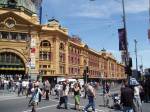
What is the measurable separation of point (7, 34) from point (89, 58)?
4195 cm

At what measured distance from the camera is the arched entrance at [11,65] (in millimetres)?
74438

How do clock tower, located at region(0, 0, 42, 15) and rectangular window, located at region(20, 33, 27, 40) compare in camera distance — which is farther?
clock tower, located at region(0, 0, 42, 15)

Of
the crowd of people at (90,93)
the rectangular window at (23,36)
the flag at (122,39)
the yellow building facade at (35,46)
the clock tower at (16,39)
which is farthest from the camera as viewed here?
the rectangular window at (23,36)

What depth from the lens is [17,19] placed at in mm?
78250

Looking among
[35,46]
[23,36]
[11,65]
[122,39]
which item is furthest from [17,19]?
[122,39]

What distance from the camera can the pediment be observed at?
76875 mm

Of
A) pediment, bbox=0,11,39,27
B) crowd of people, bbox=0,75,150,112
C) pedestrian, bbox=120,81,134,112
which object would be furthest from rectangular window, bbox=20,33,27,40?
pedestrian, bbox=120,81,134,112

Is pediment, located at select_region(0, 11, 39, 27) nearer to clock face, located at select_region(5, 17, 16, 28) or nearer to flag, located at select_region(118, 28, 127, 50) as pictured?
clock face, located at select_region(5, 17, 16, 28)

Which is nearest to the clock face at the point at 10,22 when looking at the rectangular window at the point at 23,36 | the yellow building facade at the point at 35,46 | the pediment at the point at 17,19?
the yellow building facade at the point at 35,46

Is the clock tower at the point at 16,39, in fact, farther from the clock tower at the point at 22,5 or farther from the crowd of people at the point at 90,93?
the crowd of people at the point at 90,93

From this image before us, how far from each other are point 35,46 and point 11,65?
8.98 meters

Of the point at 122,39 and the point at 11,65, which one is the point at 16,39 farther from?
the point at 122,39

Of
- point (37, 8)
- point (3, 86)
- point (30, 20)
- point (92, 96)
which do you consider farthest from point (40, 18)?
point (92, 96)

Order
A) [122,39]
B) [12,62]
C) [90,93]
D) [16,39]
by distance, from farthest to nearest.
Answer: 1. [16,39]
2. [12,62]
3. [122,39]
4. [90,93]
